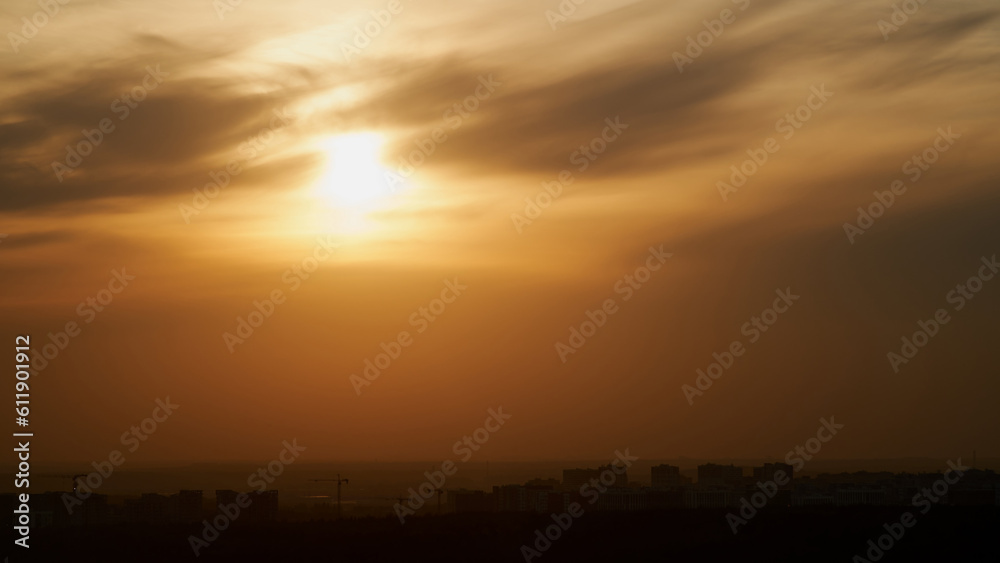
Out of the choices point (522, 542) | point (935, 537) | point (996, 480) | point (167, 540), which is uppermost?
point (167, 540)

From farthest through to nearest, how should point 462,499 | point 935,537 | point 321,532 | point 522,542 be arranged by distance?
1. point 462,499
2. point 321,532
3. point 522,542
4. point 935,537

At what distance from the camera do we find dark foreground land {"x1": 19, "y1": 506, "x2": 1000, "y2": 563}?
35156mm

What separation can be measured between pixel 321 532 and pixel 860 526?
73.9ft

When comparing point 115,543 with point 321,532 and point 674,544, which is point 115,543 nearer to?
point 321,532

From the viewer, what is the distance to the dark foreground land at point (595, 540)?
35.2 meters

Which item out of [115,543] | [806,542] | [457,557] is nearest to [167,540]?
[115,543]

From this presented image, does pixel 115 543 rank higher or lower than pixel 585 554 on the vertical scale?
higher

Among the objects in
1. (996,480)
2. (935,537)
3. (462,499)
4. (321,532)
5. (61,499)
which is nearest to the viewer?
(935,537)

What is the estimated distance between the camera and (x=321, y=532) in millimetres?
41656

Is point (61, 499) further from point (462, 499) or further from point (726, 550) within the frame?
point (726, 550)

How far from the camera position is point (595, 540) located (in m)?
38.1

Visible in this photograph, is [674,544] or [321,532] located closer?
[674,544]

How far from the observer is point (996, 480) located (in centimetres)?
6188

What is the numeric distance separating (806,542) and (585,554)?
8.34 meters
